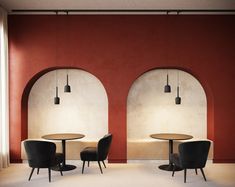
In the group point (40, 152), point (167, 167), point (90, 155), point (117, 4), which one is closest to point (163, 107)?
point (167, 167)

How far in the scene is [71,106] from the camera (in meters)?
7.77

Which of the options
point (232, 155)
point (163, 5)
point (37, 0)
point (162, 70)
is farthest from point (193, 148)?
point (37, 0)

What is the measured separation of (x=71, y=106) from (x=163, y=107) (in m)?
2.35

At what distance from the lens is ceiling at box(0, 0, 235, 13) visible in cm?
642

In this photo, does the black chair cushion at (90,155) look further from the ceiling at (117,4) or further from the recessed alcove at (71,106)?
the ceiling at (117,4)

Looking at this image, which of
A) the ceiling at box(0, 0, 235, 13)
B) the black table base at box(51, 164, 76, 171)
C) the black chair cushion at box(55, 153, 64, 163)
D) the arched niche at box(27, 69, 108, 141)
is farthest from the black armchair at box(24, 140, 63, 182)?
the ceiling at box(0, 0, 235, 13)

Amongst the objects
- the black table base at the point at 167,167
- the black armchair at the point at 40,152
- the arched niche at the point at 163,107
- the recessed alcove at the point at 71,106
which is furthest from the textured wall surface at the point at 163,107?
the black armchair at the point at 40,152

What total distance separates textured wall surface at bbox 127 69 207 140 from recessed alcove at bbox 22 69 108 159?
0.79 metres

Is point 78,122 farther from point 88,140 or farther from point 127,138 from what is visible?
point 127,138

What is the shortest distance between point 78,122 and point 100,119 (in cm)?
57

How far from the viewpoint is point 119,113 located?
23.9 feet

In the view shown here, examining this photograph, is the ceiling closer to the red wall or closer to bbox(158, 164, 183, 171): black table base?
the red wall

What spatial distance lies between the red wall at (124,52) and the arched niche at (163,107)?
478 mm

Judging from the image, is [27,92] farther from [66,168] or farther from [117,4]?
[117,4]
